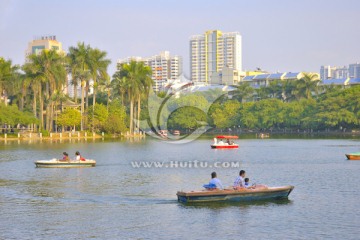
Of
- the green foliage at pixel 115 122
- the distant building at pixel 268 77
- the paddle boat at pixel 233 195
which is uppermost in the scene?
the distant building at pixel 268 77

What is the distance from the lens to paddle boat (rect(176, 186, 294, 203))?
26234mm

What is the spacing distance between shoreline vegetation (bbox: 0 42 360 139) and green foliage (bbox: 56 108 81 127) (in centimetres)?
17

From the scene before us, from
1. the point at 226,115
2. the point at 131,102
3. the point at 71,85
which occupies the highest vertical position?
the point at 71,85

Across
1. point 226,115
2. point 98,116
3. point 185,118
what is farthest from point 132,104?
point 226,115

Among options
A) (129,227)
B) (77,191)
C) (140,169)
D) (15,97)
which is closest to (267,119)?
(15,97)

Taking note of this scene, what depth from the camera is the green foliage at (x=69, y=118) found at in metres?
97.4

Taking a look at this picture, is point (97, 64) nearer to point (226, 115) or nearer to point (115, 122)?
point (115, 122)

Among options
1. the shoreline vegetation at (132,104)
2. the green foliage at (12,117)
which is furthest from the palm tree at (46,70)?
the green foliage at (12,117)

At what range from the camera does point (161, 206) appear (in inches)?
1043

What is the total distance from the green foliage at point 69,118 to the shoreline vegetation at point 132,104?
17cm

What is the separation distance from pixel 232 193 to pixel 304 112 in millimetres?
104735

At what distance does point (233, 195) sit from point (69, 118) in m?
74.3

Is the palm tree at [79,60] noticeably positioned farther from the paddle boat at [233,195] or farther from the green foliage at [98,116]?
the paddle boat at [233,195]

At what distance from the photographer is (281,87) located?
15012 cm
